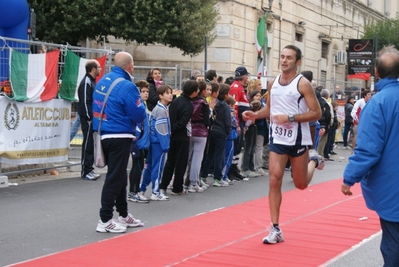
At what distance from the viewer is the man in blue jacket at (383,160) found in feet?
17.0

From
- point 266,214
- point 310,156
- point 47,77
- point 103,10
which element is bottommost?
point 266,214

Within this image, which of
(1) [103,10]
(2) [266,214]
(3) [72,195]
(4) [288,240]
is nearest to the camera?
(4) [288,240]

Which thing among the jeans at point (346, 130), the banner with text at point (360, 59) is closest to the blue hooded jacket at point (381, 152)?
the jeans at point (346, 130)

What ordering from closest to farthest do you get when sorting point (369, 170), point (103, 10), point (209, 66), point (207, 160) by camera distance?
point (369, 170) → point (207, 160) → point (103, 10) → point (209, 66)

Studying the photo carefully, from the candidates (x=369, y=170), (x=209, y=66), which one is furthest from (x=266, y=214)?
(x=209, y=66)

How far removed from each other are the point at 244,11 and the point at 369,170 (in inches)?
1082

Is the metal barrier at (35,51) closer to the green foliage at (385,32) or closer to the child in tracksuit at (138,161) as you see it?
the child in tracksuit at (138,161)

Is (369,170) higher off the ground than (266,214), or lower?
higher

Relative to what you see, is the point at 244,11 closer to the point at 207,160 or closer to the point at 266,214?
the point at 207,160

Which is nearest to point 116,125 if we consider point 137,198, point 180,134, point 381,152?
point 137,198

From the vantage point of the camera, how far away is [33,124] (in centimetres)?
1211

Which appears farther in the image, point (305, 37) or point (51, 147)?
point (305, 37)

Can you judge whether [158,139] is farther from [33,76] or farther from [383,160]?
[383,160]

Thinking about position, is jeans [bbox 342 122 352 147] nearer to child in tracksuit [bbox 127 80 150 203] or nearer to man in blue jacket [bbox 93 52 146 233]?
child in tracksuit [bbox 127 80 150 203]
